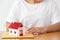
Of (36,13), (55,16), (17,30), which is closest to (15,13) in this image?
(36,13)

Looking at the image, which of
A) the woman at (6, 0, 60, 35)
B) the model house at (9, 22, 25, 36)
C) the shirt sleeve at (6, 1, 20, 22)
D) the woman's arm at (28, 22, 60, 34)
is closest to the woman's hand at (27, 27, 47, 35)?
the woman's arm at (28, 22, 60, 34)

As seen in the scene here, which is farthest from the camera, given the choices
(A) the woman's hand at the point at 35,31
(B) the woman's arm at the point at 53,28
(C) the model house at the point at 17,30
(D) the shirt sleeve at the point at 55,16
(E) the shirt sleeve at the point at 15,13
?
(E) the shirt sleeve at the point at 15,13

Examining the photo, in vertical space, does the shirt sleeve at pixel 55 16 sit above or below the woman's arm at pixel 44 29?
above

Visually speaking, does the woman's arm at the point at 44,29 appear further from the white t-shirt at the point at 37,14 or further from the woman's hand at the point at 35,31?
the white t-shirt at the point at 37,14

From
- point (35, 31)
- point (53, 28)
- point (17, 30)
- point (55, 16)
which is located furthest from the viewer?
point (55, 16)

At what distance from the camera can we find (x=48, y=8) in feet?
5.81

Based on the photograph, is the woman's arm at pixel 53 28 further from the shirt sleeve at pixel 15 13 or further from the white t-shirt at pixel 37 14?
the shirt sleeve at pixel 15 13

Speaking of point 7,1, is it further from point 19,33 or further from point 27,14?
point 19,33

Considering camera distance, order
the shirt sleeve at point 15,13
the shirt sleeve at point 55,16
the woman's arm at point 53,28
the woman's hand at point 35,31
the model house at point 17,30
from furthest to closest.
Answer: the shirt sleeve at point 15,13, the shirt sleeve at point 55,16, the woman's arm at point 53,28, the woman's hand at point 35,31, the model house at point 17,30

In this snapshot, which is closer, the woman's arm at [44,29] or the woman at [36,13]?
the woman's arm at [44,29]

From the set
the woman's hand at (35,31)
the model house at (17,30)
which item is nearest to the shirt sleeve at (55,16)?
the woman's hand at (35,31)

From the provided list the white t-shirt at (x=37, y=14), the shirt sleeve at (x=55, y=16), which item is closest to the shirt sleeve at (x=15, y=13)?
the white t-shirt at (x=37, y=14)

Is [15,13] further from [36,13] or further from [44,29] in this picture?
[44,29]

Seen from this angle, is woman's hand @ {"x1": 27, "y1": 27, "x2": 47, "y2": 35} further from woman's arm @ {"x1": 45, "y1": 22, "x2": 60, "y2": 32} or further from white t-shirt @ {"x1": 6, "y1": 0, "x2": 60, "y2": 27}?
white t-shirt @ {"x1": 6, "y1": 0, "x2": 60, "y2": 27}
